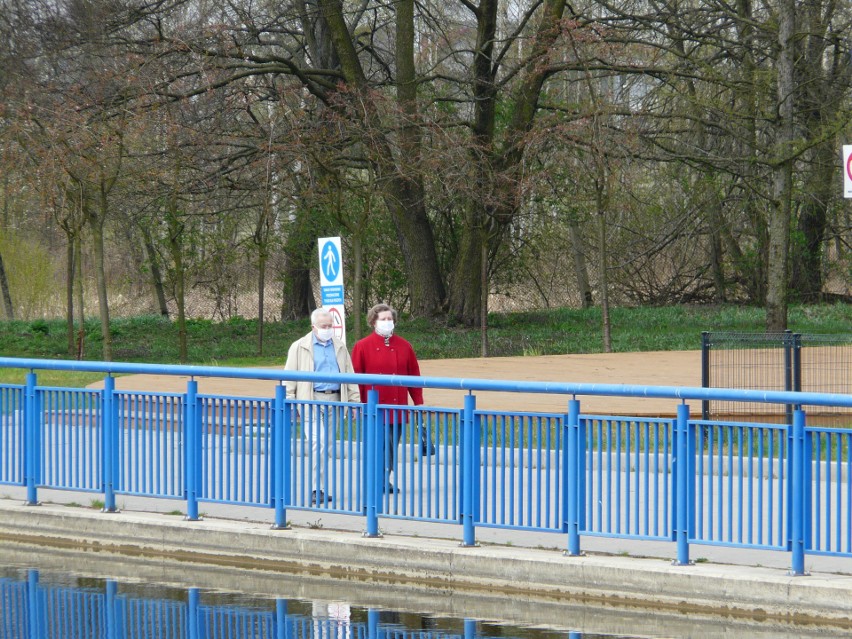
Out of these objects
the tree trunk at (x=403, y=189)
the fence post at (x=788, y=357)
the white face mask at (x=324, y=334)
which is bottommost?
the fence post at (x=788, y=357)

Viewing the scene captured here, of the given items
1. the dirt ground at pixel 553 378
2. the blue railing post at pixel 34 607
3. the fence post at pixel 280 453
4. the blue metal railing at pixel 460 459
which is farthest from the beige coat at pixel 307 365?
the dirt ground at pixel 553 378

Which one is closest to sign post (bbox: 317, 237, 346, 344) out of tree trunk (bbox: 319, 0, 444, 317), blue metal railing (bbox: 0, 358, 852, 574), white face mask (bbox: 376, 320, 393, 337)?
white face mask (bbox: 376, 320, 393, 337)

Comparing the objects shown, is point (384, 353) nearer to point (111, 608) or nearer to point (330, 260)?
point (111, 608)

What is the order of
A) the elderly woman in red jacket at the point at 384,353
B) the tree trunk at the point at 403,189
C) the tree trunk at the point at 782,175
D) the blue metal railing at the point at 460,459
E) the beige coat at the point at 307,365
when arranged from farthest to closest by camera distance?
the tree trunk at the point at 403,189 → the tree trunk at the point at 782,175 → the elderly woman in red jacket at the point at 384,353 → the beige coat at the point at 307,365 → the blue metal railing at the point at 460,459

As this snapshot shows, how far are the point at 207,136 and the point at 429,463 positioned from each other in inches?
699

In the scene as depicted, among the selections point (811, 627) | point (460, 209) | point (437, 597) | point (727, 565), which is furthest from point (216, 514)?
point (460, 209)

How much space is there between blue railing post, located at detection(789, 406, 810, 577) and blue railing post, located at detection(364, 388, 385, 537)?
280 cm

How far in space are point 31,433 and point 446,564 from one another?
12.6 feet

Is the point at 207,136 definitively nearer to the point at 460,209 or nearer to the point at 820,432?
the point at 460,209

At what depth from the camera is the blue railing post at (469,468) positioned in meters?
8.79

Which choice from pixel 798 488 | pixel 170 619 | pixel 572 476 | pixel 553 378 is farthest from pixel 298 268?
pixel 798 488

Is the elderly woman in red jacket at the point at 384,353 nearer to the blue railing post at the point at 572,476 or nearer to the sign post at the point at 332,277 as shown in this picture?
the blue railing post at the point at 572,476

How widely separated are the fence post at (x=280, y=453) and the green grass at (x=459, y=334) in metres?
13.3

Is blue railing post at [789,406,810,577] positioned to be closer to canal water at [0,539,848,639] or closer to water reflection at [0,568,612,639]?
canal water at [0,539,848,639]
